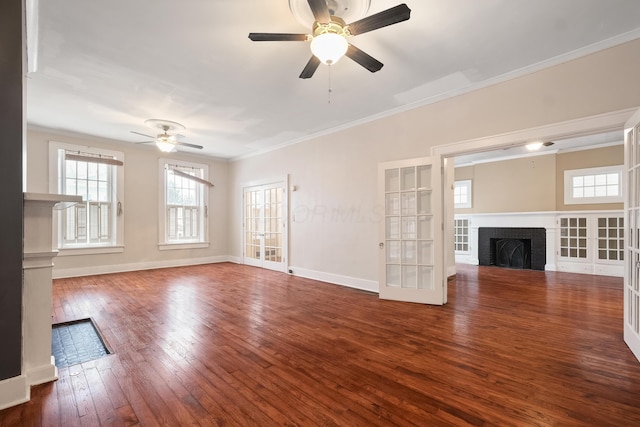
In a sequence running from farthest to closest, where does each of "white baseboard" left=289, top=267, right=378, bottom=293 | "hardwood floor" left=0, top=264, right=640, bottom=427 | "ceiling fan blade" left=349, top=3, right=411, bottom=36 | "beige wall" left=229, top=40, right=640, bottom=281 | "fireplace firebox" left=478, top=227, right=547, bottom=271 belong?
"fireplace firebox" left=478, top=227, right=547, bottom=271 → "white baseboard" left=289, top=267, right=378, bottom=293 → "beige wall" left=229, top=40, right=640, bottom=281 → "ceiling fan blade" left=349, top=3, right=411, bottom=36 → "hardwood floor" left=0, top=264, right=640, bottom=427

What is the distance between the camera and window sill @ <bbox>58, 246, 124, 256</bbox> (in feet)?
17.8

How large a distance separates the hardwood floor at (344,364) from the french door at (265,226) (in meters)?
2.19

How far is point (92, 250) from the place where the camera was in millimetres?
5719

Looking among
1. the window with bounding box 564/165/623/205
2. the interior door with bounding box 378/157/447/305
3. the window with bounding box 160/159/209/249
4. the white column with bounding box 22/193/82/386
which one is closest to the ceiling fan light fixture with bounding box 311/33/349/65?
the white column with bounding box 22/193/82/386

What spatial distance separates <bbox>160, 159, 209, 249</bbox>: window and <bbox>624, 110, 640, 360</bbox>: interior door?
23.1 ft

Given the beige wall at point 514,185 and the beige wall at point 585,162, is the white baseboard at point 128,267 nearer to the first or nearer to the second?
the beige wall at point 514,185

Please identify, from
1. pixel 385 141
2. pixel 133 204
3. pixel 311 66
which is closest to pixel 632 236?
pixel 385 141

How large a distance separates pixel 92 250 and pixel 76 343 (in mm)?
3803

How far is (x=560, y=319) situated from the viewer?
3240 mm

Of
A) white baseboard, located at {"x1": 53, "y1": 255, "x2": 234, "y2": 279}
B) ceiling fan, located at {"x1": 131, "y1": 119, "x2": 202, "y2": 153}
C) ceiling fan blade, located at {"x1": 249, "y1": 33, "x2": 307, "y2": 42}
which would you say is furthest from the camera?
white baseboard, located at {"x1": 53, "y1": 255, "x2": 234, "y2": 279}

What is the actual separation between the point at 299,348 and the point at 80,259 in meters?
5.50

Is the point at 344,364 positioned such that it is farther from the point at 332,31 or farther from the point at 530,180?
the point at 530,180

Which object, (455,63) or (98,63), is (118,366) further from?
(455,63)

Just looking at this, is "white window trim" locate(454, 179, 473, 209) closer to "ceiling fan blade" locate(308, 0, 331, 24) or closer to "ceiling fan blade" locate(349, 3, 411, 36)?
"ceiling fan blade" locate(349, 3, 411, 36)
